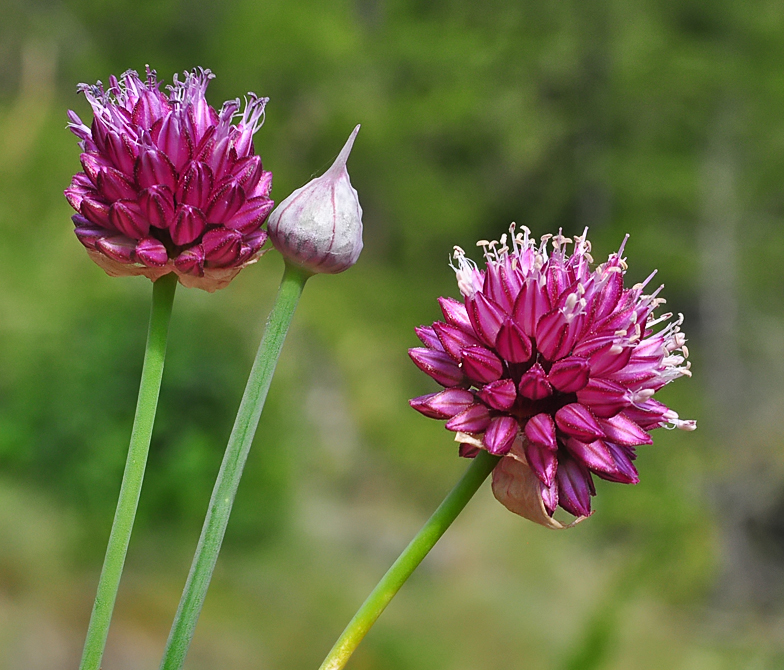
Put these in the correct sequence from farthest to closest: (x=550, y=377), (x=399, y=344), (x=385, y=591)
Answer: (x=399, y=344) < (x=550, y=377) < (x=385, y=591)

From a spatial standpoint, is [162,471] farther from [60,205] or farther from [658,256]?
[658,256]

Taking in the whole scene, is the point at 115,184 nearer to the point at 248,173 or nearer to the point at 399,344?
the point at 248,173

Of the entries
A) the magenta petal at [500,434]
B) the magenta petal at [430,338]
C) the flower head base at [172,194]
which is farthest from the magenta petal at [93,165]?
the magenta petal at [500,434]

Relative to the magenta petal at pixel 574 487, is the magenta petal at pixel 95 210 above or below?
above

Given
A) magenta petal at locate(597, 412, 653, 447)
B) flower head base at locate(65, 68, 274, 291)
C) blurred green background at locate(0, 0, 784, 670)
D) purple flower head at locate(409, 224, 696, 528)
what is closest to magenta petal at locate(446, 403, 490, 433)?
purple flower head at locate(409, 224, 696, 528)

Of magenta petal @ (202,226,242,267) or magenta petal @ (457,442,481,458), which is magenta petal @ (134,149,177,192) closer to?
magenta petal @ (202,226,242,267)

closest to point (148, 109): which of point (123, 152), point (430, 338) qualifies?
point (123, 152)

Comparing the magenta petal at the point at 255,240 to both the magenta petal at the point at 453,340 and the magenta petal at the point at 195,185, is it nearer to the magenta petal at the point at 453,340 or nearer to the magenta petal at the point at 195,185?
the magenta petal at the point at 195,185
